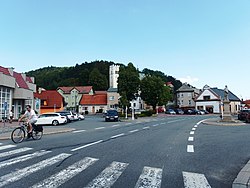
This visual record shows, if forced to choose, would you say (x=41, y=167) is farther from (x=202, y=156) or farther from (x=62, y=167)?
(x=202, y=156)

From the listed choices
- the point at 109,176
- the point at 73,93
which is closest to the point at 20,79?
the point at 109,176

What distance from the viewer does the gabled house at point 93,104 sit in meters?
93.1

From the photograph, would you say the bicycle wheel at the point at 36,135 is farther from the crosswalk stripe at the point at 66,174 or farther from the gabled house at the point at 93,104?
the gabled house at the point at 93,104

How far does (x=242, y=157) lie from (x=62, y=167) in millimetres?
5936

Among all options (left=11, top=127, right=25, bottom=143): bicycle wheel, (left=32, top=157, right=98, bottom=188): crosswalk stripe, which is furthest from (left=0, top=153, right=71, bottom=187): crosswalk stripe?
(left=11, top=127, right=25, bottom=143): bicycle wheel

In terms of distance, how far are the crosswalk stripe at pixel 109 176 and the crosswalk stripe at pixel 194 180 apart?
1620 millimetres

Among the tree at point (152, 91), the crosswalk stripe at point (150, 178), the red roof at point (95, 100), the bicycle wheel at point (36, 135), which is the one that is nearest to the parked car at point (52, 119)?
the bicycle wheel at point (36, 135)

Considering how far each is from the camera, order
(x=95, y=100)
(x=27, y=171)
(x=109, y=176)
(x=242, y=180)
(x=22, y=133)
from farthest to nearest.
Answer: (x=95, y=100), (x=22, y=133), (x=27, y=171), (x=109, y=176), (x=242, y=180)

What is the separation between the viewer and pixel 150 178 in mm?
6195

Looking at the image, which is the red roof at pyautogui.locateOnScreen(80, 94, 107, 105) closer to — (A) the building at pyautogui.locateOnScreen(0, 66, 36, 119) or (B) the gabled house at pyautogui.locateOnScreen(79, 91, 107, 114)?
(B) the gabled house at pyautogui.locateOnScreen(79, 91, 107, 114)

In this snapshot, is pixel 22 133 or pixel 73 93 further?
pixel 73 93

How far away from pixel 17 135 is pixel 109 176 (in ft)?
29.2

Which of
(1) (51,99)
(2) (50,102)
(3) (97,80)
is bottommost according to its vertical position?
(2) (50,102)

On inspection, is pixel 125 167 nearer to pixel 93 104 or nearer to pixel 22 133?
pixel 22 133
